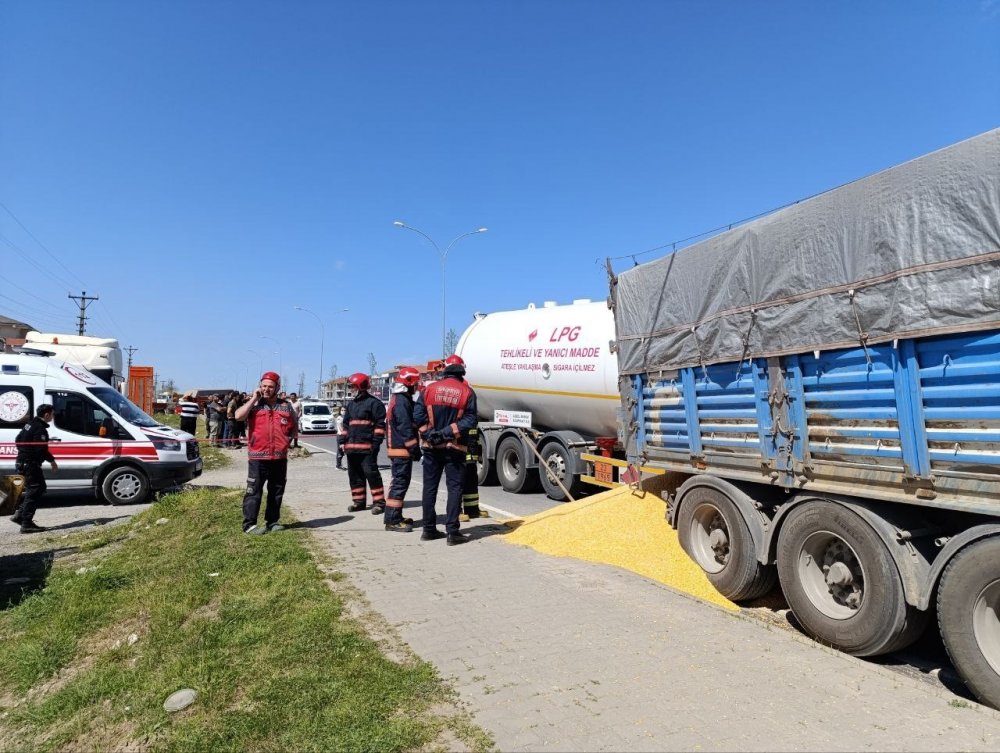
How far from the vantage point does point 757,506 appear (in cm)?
506

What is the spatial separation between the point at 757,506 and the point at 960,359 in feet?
6.62

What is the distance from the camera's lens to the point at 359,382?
8.66m

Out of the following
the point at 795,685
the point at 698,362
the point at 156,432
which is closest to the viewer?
the point at 795,685

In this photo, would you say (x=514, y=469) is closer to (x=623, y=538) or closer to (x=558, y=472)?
(x=558, y=472)

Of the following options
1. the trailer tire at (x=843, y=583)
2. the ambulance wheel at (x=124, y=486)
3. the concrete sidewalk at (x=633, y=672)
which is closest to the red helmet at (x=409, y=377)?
the concrete sidewalk at (x=633, y=672)

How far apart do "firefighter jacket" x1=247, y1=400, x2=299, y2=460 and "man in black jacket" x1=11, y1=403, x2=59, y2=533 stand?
A: 3.56 meters

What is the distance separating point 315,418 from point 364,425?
80.0 ft

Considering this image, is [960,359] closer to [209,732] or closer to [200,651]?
[209,732]

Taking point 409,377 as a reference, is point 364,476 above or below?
below

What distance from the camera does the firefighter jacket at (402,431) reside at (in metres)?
7.64

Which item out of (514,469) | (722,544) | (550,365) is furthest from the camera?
(514,469)

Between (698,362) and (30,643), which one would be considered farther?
(698,362)

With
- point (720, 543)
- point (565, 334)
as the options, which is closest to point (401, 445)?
point (565, 334)

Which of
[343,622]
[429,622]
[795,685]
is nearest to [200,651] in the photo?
[343,622]
